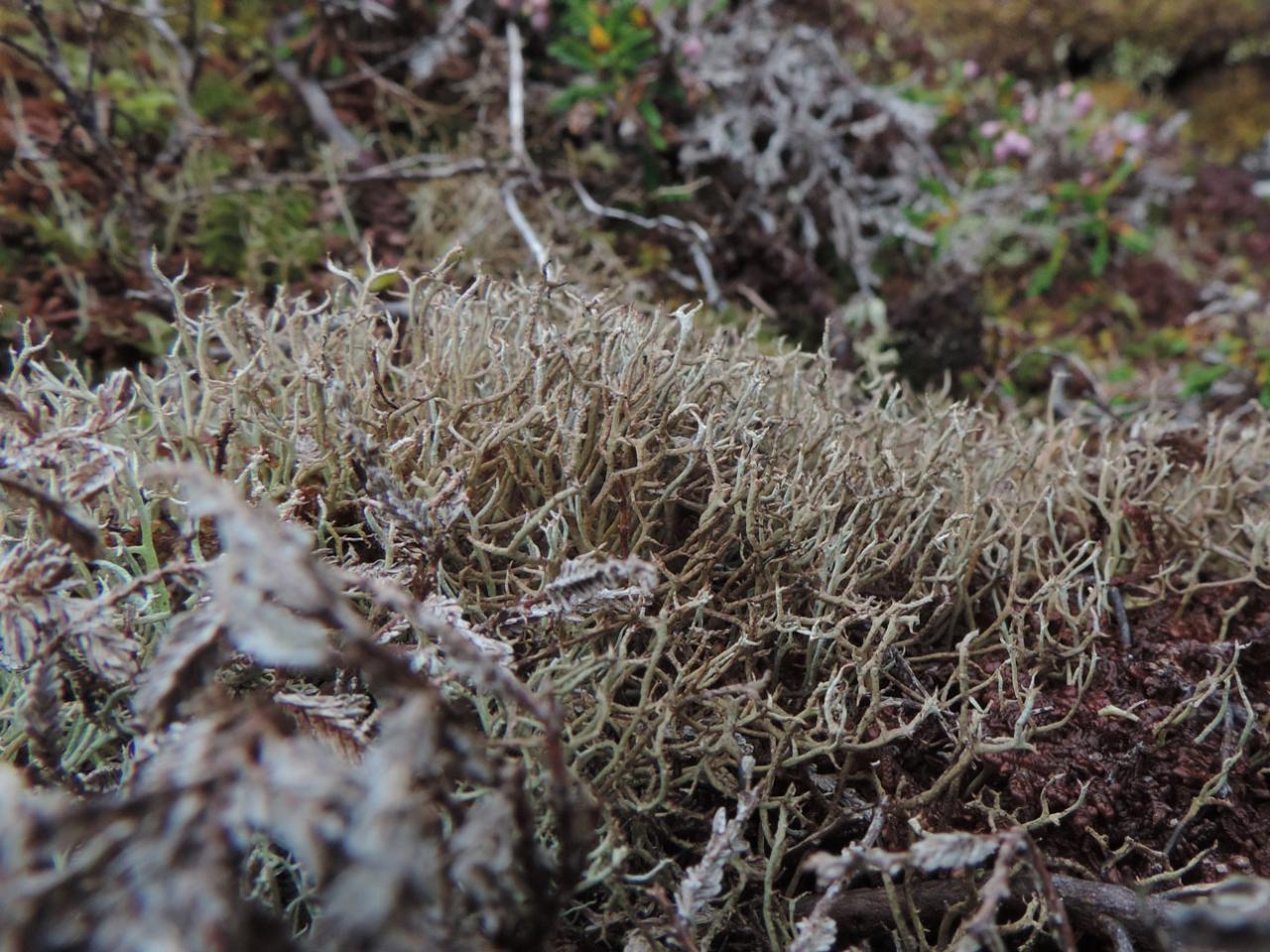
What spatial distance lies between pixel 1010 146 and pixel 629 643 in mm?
2893

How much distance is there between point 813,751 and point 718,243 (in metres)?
1.91

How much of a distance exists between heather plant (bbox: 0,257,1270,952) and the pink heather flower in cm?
193

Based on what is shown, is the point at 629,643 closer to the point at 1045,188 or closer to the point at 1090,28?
the point at 1045,188

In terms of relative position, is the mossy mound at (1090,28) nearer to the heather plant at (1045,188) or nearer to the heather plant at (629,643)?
the heather plant at (1045,188)

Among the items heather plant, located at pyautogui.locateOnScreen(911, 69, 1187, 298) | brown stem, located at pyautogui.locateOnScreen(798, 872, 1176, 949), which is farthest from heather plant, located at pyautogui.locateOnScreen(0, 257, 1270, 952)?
heather plant, located at pyautogui.locateOnScreen(911, 69, 1187, 298)

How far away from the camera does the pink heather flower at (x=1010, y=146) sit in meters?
3.39

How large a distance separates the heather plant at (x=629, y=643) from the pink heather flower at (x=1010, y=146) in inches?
76.0

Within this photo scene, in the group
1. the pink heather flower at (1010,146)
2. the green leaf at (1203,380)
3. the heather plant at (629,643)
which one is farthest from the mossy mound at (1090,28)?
the heather plant at (629,643)

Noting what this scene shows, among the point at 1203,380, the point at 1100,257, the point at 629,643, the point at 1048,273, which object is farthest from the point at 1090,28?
the point at 629,643

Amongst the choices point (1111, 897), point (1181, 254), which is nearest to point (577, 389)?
point (1111, 897)

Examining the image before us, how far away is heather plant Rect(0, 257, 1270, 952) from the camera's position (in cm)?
83

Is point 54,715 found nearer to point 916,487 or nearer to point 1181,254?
point 916,487

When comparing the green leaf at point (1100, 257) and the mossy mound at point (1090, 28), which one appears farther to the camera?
the mossy mound at point (1090, 28)

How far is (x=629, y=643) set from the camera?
1.37 metres
